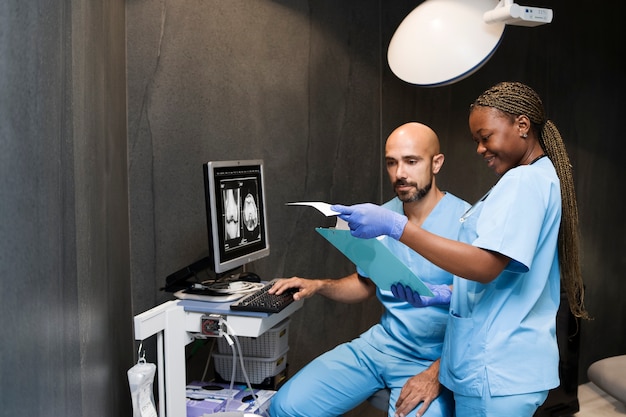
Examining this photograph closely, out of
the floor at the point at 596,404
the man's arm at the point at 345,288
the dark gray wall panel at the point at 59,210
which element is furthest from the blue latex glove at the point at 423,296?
the floor at the point at 596,404

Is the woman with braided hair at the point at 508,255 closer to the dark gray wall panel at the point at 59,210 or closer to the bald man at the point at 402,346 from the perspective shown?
the bald man at the point at 402,346

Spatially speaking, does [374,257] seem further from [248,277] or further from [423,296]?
[248,277]

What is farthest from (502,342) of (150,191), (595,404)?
(595,404)

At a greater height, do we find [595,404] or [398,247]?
[398,247]

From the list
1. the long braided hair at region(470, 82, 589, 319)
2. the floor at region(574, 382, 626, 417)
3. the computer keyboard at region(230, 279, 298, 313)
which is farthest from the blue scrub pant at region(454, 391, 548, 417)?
the floor at region(574, 382, 626, 417)

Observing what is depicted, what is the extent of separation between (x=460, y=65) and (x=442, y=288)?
72 centimetres

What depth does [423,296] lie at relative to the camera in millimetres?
2102

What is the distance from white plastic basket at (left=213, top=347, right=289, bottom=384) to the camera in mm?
2316

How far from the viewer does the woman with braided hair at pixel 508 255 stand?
164 centimetres

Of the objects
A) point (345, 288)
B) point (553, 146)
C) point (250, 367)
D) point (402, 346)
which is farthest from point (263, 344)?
point (553, 146)

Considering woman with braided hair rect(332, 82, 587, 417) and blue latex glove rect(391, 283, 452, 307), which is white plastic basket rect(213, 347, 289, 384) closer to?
blue latex glove rect(391, 283, 452, 307)

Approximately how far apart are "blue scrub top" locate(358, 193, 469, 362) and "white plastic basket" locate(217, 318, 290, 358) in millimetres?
294

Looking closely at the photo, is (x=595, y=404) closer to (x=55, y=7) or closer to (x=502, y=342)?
(x=502, y=342)

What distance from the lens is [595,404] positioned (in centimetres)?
369
